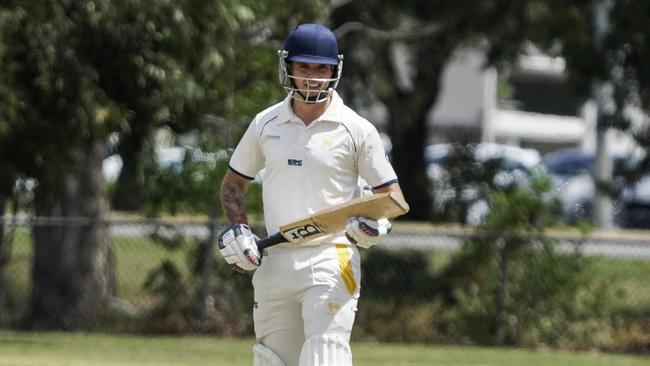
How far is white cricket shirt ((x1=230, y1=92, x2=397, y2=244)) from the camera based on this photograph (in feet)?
23.1

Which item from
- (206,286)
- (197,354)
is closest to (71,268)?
(206,286)

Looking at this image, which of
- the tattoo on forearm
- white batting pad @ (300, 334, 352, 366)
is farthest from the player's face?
white batting pad @ (300, 334, 352, 366)

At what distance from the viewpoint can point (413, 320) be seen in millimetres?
15180

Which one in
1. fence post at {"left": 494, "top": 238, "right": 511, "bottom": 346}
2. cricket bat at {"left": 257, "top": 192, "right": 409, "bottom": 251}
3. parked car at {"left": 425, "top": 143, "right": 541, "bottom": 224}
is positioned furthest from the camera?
parked car at {"left": 425, "top": 143, "right": 541, "bottom": 224}

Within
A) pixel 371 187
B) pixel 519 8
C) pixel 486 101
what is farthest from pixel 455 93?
pixel 371 187

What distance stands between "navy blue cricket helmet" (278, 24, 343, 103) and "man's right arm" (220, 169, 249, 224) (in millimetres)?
601

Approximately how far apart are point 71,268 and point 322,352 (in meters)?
9.97

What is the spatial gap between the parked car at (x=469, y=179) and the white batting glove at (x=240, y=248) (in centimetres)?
962

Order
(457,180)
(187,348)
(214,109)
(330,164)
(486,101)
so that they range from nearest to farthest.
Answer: (330,164) < (187,348) < (214,109) < (457,180) < (486,101)

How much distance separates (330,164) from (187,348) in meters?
7.15

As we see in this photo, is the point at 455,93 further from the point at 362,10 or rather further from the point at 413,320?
the point at 413,320

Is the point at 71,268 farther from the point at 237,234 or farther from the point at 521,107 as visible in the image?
the point at 521,107

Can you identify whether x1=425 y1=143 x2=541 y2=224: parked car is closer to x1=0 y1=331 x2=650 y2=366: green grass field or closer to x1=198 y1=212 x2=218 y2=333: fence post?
x1=0 y1=331 x2=650 y2=366: green grass field

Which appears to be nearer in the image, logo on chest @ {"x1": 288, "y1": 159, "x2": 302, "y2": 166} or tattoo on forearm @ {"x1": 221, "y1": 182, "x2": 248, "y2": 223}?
logo on chest @ {"x1": 288, "y1": 159, "x2": 302, "y2": 166}
